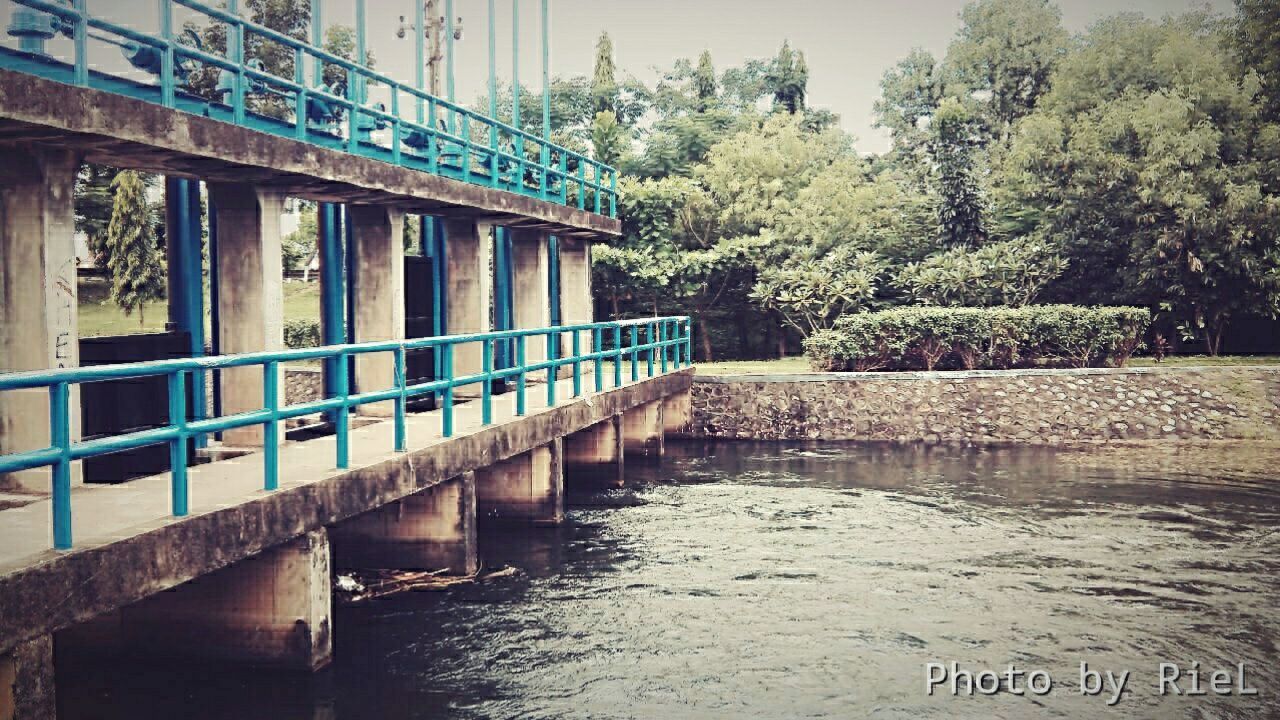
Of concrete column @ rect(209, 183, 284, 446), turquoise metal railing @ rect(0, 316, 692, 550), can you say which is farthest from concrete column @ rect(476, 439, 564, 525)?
concrete column @ rect(209, 183, 284, 446)

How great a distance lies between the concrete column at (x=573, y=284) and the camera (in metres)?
22.9

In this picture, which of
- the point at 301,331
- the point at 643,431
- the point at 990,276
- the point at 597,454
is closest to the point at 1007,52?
the point at 990,276

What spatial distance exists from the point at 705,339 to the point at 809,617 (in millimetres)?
22596

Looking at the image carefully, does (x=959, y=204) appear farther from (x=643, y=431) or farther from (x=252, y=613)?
(x=252, y=613)

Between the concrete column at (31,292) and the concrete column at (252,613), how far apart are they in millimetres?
1481

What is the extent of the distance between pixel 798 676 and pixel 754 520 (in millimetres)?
6517

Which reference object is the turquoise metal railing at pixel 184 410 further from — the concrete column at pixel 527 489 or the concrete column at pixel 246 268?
the concrete column at pixel 246 268

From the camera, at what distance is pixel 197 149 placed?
33.0 ft

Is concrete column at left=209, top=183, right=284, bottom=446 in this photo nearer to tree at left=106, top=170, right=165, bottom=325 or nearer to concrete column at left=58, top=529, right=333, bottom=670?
concrete column at left=58, top=529, right=333, bottom=670

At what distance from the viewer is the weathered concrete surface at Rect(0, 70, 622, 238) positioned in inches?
330

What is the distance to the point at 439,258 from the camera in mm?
18203

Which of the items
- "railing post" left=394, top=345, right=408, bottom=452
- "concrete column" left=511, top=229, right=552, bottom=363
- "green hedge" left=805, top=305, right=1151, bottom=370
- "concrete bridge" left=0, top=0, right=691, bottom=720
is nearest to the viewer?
"concrete bridge" left=0, top=0, right=691, bottom=720

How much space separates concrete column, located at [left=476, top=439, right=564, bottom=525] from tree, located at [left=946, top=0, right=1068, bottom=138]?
42.5 meters

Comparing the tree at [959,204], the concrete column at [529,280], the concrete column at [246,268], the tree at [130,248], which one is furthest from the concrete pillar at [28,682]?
the tree at [130,248]
